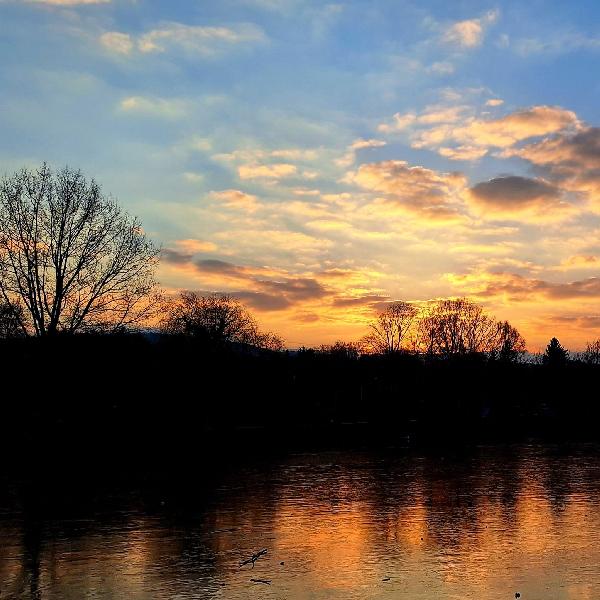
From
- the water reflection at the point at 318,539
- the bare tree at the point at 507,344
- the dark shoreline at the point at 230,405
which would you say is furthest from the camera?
the bare tree at the point at 507,344

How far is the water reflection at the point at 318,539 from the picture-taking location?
10.5 metres

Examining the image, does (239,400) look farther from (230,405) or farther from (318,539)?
(318,539)

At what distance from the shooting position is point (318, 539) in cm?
1401

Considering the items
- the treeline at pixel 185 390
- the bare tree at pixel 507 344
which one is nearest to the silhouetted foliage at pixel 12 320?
the treeline at pixel 185 390

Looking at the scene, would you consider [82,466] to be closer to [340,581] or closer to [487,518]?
[487,518]

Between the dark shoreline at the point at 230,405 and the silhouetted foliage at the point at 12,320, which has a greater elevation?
the silhouetted foliage at the point at 12,320

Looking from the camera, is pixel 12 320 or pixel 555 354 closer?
pixel 12 320

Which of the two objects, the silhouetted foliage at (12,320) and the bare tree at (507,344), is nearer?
the silhouetted foliage at (12,320)

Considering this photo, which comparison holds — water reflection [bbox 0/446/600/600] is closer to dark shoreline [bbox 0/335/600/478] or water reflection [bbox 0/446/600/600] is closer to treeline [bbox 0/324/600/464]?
dark shoreline [bbox 0/335/600/478]

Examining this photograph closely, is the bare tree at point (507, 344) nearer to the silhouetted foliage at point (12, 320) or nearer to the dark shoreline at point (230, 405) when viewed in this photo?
the dark shoreline at point (230, 405)

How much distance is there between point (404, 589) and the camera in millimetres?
10328

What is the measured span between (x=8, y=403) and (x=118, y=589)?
39.7 metres

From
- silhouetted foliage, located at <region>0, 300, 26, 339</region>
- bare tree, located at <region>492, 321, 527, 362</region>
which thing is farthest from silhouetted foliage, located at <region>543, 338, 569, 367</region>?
silhouetted foliage, located at <region>0, 300, 26, 339</region>

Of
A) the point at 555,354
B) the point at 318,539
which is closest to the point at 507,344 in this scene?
the point at 555,354
